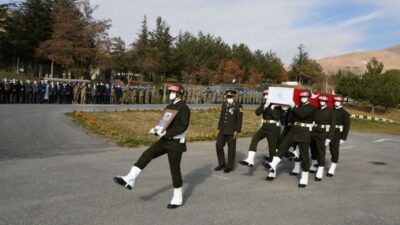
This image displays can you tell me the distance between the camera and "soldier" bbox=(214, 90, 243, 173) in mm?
9844

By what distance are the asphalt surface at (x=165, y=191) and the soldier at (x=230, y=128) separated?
33 cm

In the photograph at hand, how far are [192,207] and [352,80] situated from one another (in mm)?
52650

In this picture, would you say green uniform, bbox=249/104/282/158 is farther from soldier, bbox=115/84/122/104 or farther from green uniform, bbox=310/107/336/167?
soldier, bbox=115/84/122/104

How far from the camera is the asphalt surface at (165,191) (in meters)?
6.00

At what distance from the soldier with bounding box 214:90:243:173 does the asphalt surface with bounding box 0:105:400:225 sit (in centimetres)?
33

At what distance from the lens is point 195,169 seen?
9.98 meters

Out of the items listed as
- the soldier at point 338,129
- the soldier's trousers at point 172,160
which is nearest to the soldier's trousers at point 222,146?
the soldier at point 338,129

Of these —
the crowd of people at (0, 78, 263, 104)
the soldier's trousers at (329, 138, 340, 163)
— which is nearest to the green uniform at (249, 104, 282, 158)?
the soldier's trousers at (329, 138, 340, 163)

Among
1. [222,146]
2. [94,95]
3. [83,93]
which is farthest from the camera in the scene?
[94,95]

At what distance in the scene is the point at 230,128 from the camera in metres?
9.85

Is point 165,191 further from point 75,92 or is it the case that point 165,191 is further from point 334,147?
point 75,92

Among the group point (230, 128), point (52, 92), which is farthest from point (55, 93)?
point (230, 128)

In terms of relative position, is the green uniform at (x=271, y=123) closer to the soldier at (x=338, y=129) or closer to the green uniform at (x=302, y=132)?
the green uniform at (x=302, y=132)

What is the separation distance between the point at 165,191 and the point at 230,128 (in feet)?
9.58
